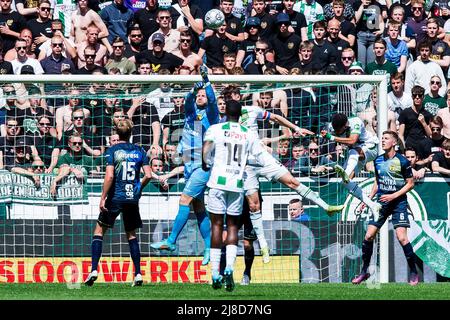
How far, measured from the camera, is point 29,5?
24.8 meters

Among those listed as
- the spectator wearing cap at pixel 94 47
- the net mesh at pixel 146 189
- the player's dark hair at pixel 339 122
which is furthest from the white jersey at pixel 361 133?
the spectator wearing cap at pixel 94 47

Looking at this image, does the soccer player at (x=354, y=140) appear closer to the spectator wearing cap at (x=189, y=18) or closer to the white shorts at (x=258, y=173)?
the white shorts at (x=258, y=173)

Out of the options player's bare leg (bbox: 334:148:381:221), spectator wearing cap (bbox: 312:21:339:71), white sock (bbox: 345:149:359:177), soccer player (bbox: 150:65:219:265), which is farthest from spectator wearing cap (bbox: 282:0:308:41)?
soccer player (bbox: 150:65:219:265)

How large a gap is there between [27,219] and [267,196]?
3.85 m

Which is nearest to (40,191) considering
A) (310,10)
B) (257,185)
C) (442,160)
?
(257,185)

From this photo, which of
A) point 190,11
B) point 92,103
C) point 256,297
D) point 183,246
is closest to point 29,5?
point 190,11

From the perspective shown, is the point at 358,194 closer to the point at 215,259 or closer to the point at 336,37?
the point at 215,259

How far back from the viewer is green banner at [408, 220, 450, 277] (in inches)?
834

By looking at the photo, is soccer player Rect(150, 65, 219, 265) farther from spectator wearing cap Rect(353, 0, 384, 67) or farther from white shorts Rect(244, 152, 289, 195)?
spectator wearing cap Rect(353, 0, 384, 67)

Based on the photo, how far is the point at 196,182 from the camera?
18.2 metres

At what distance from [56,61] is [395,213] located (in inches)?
312

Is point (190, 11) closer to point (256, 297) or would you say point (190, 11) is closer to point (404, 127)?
point (404, 127)

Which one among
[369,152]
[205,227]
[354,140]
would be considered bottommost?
[205,227]

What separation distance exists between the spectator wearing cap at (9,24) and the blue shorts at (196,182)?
23.9ft
